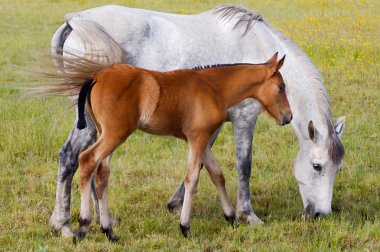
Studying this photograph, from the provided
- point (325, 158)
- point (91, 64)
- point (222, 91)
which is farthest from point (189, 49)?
point (325, 158)

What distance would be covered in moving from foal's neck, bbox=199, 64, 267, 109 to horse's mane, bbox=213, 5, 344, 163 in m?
0.83

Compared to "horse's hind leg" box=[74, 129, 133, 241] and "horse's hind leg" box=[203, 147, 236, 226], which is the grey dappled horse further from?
"horse's hind leg" box=[74, 129, 133, 241]

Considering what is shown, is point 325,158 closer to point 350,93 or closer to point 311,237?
point 311,237

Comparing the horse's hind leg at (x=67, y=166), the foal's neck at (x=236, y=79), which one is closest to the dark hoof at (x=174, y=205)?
the horse's hind leg at (x=67, y=166)

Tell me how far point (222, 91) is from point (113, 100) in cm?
90

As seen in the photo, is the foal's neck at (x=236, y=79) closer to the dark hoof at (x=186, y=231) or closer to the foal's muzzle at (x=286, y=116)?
the foal's muzzle at (x=286, y=116)

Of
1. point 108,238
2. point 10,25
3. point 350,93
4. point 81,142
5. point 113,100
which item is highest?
point 113,100

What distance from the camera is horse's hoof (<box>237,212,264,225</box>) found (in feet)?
17.9

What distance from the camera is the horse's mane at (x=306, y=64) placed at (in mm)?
5309

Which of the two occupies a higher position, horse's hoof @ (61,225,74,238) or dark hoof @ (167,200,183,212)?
horse's hoof @ (61,225,74,238)

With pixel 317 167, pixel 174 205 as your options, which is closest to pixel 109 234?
pixel 174 205

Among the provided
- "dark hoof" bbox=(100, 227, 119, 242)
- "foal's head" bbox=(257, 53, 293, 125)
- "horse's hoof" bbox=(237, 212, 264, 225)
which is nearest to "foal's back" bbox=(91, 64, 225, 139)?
"foal's head" bbox=(257, 53, 293, 125)

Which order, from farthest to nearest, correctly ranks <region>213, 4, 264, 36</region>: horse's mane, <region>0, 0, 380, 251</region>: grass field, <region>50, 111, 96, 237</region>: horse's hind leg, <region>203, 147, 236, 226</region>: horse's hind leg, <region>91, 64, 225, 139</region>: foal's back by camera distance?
<region>213, 4, 264, 36</region>: horse's mane, <region>203, 147, 236, 226</region>: horse's hind leg, <region>50, 111, 96, 237</region>: horse's hind leg, <region>0, 0, 380, 251</region>: grass field, <region>91, 64, 225, 139</region>: foal's back

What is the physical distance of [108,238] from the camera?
484cm
